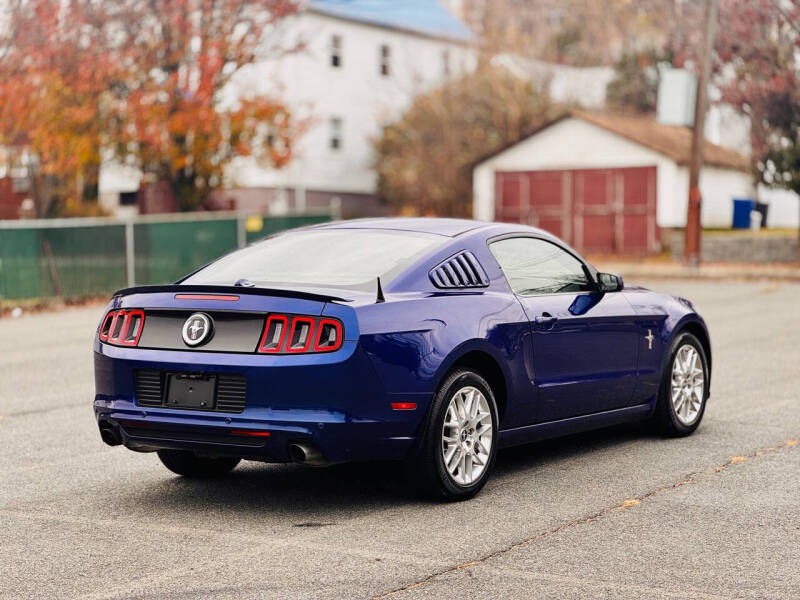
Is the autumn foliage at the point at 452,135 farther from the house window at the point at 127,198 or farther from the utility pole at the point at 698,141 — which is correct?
the utility pole at the point at 698,141

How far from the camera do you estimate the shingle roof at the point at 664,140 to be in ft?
137

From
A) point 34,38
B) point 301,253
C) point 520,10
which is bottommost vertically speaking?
point 301,253

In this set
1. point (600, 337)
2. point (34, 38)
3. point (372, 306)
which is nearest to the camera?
point (372, 306)

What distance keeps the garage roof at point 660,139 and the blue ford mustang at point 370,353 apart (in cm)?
Answer: 3400

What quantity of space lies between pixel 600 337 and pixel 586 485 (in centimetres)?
113

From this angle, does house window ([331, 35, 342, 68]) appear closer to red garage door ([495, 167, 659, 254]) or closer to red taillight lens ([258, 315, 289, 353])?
red garage door ([495, 167, 659, 254])

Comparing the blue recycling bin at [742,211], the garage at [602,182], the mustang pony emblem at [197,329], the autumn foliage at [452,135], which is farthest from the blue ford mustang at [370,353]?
the blue recycling bin at [742,211]

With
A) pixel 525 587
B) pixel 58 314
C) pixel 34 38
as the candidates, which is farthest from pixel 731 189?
pixel 525 587

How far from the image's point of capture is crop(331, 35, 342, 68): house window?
4712 centimetres

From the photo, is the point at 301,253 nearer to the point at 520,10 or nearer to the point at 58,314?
the point at 58,314

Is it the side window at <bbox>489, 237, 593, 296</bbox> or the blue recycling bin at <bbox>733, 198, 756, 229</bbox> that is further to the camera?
the blue recycling bin at <bbox>733, 198, 756, 229</bbox>

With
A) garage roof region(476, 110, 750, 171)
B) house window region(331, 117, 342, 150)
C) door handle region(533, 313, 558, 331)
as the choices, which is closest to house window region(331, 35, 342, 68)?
house window region(331, 117, 342, 150)

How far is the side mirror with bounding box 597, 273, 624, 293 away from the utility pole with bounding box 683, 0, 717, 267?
23888 millimetres

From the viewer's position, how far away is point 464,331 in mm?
7211
